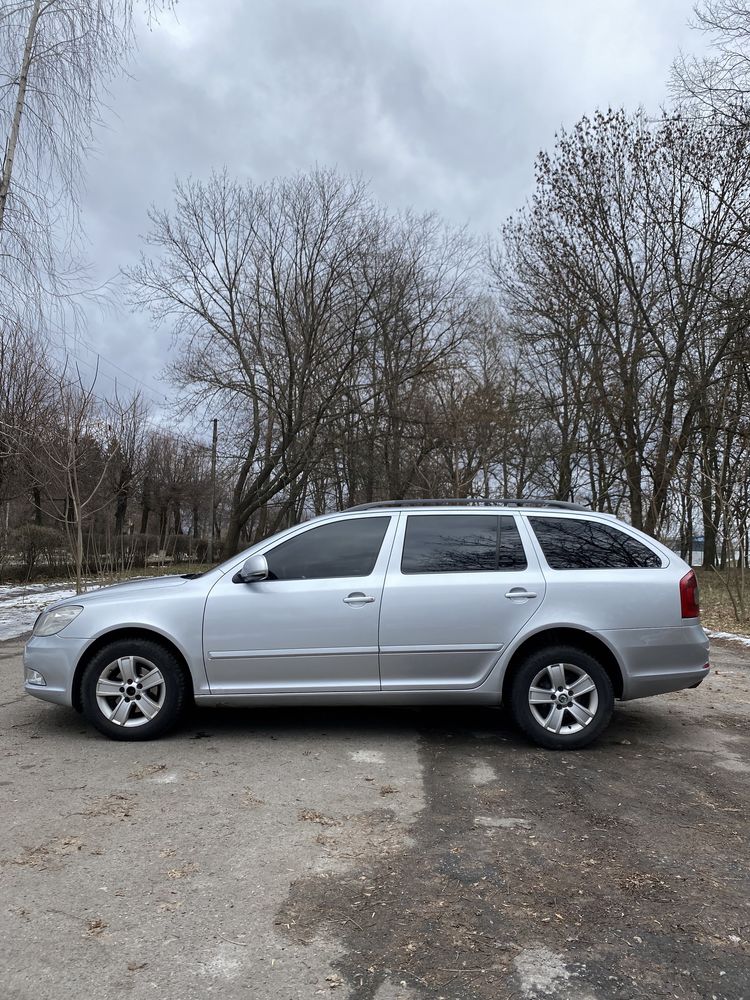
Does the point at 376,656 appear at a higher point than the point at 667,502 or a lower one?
lower

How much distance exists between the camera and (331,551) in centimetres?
540

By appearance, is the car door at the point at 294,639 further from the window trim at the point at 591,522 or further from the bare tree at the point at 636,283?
the bare tree at the point at 636,283

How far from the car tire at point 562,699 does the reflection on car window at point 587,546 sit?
0.67 metres

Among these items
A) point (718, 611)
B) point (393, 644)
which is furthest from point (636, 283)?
point (393, 644)

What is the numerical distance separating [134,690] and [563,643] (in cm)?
301

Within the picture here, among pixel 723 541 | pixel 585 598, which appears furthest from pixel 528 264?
pixel 585 598

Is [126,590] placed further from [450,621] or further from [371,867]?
[371,867]

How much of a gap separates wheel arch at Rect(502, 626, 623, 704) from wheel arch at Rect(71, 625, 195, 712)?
2.22 meters

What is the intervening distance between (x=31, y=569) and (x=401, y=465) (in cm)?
→ 1214

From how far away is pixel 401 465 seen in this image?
1022 inches

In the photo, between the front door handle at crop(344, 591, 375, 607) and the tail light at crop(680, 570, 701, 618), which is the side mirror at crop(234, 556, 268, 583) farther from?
the tail light at crop(680, 570, 701, 618)

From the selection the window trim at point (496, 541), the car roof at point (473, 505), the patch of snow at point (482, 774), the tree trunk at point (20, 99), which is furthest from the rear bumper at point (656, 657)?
the tree trunk at point (20, 99)

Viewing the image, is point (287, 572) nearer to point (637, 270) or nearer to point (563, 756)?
point (563, 756)

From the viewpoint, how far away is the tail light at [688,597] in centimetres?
517
